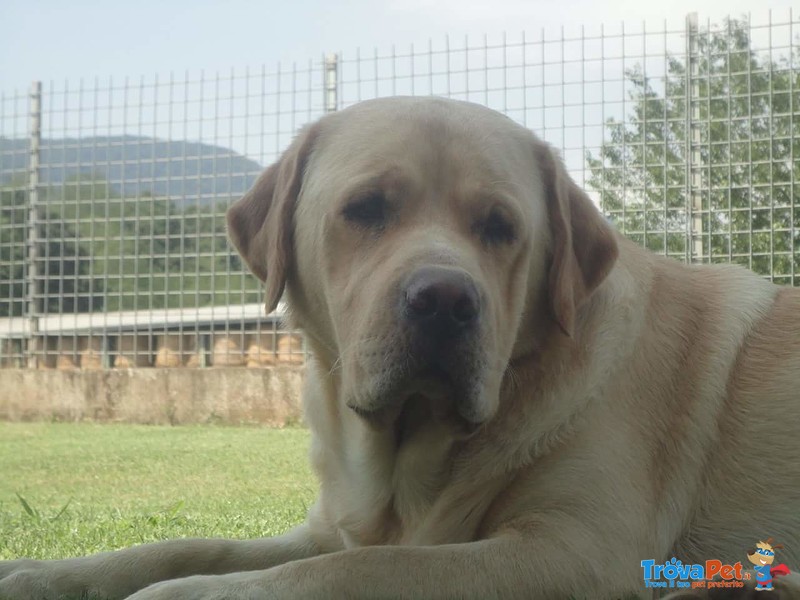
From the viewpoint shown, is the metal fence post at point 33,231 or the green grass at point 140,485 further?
the metal fence post at point 33,231

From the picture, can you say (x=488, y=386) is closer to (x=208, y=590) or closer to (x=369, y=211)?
(x=369, y=211)

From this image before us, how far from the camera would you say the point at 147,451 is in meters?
8.23

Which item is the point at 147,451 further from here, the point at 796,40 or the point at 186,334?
the point at 796,40

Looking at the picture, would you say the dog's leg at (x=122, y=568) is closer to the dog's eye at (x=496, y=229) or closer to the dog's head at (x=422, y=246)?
the dog's head at (x=422, y=246)

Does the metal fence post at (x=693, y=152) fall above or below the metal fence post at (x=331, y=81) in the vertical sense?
below

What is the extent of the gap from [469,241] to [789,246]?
6636mm

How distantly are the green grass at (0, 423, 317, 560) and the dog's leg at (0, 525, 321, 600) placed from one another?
0.67 metres

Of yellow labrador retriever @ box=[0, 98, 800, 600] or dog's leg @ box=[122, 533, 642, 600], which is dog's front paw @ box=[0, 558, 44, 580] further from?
dog's leg @ box=[122, 533, 642, 600]

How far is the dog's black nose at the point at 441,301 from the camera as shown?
7.30ft

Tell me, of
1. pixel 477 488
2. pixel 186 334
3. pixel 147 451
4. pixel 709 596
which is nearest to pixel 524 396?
pixel 477 488

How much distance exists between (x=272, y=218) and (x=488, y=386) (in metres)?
0.94


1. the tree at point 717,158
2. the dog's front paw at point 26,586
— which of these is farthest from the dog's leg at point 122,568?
the tree at point 717,158

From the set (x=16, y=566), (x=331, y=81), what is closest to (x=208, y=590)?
(x=16, y=566)

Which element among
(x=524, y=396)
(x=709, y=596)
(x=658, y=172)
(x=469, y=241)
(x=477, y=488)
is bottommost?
(x=709, y=596)
